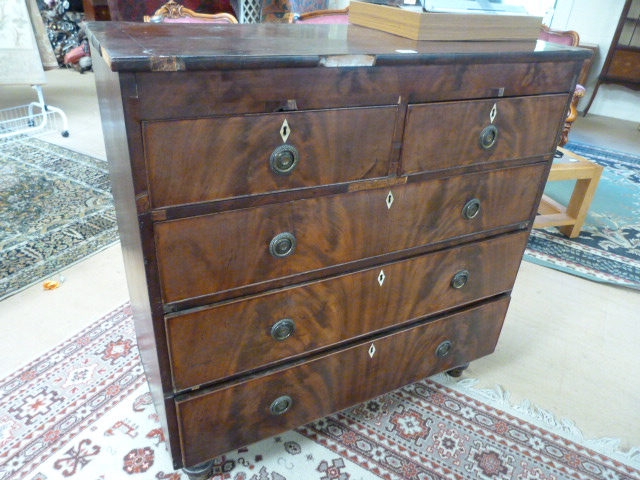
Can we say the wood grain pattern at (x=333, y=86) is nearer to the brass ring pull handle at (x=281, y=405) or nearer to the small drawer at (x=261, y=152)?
the small drawer at (x=261, y=152)

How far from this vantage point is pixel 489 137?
3.27 ft

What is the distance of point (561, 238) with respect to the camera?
2.28 metres

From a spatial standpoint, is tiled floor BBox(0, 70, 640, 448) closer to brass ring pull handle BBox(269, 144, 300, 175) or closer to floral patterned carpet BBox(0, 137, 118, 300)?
floral patterned carpet BBox(0, 137, 118, 300)

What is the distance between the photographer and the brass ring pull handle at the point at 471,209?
1067mm

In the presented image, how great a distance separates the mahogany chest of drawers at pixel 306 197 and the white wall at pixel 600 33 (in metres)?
3.80

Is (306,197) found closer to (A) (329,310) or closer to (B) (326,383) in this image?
(A) (329,310)

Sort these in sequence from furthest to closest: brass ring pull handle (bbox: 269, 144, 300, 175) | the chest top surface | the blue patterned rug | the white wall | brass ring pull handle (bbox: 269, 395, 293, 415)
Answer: the white wall < the blue patterned rug < brass ring pull handle (bbox: 269, 395, 293, 415) < brass ring pull handle (bbox: 269, 144, 300, 175) < the chest top surface

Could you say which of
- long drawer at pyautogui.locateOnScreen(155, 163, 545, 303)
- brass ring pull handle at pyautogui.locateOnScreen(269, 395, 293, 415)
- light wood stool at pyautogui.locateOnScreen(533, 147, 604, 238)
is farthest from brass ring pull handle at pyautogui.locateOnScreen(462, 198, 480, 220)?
light wood stool at pyautogui.locateOnScreen(533, 147, 604, 238)

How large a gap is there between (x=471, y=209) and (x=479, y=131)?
7.1 inches

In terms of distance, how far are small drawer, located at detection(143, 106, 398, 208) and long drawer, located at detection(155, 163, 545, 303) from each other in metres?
0.05

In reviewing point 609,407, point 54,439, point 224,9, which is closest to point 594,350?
point 609,407

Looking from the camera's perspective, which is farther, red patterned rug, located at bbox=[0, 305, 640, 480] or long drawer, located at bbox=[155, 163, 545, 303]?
red patterned rug, located at bbox=[0, 305, 640, 480]

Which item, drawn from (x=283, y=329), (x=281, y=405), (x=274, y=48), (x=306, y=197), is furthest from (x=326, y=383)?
(x=274, y=48)

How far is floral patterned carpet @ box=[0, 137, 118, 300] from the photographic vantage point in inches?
71.9
